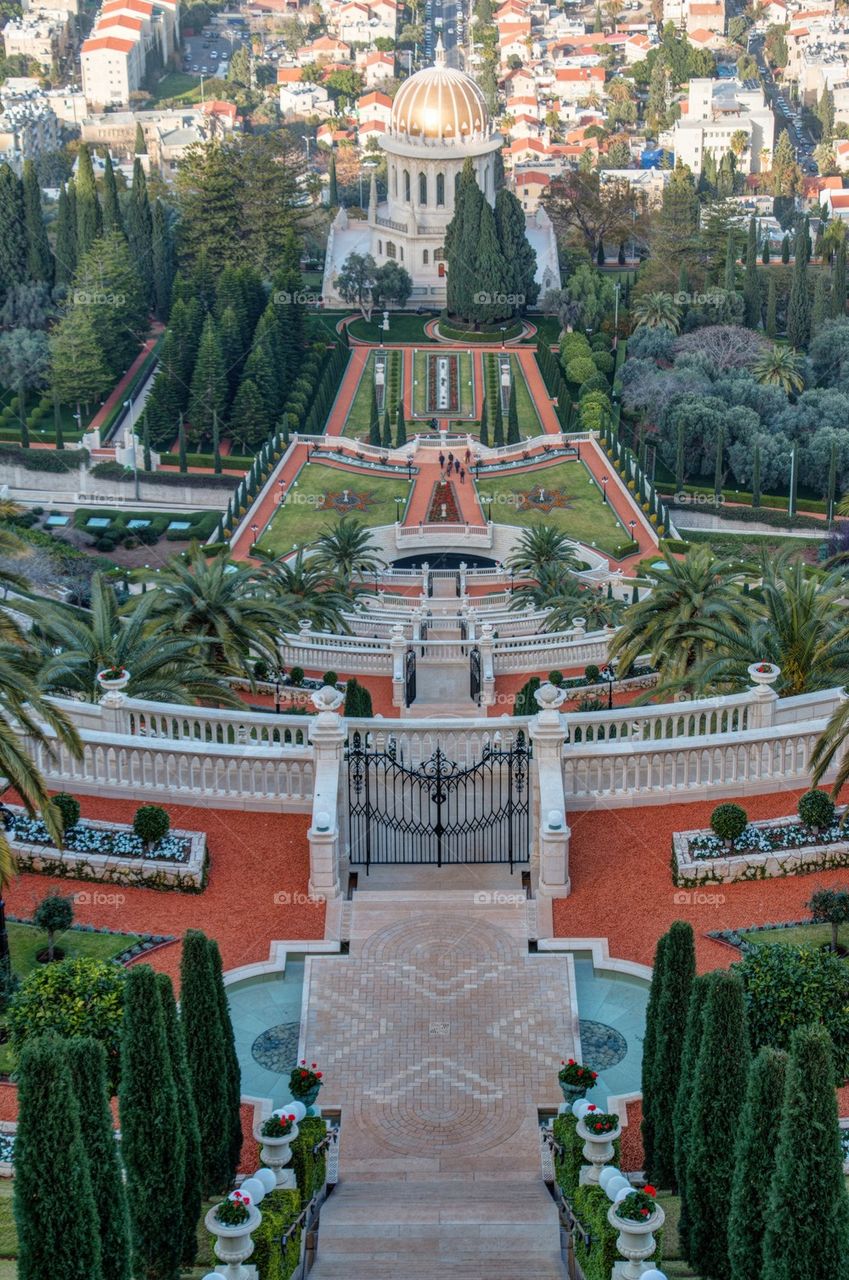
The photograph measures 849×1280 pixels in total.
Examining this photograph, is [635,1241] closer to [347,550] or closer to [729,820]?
[729,820]

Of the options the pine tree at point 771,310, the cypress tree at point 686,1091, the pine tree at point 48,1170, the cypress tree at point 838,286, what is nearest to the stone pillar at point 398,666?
the cypress tree at point 686,1091

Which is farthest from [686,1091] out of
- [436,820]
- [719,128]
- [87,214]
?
[719,128]

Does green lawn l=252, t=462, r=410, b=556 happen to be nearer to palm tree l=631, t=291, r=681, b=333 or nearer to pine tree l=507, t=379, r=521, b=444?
pine tree l=507, t=379, r=521, b=444

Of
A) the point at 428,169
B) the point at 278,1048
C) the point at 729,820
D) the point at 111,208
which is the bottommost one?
the point at 428,169

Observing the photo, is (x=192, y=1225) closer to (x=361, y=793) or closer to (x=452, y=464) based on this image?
(x=361, y=793)

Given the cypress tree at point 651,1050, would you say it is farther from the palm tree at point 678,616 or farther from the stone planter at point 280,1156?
the palm tree at point 678,616

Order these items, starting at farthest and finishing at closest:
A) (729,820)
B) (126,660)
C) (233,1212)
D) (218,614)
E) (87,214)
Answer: (87,214) < (218,614) < (126,660) < (729,820) < (233,1212)
